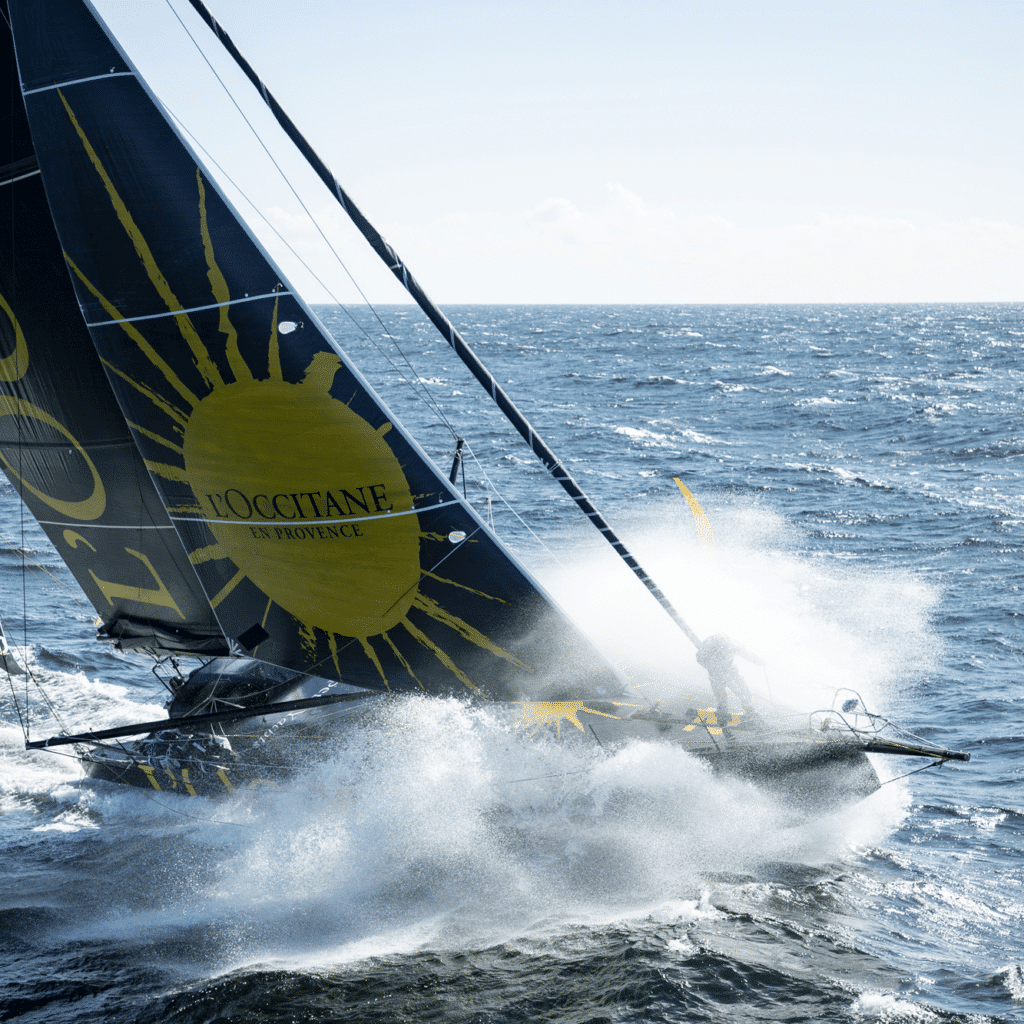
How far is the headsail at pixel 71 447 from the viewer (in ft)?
34.3

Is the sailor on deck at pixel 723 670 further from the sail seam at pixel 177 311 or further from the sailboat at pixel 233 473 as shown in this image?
the sail seam at pixel 177 311

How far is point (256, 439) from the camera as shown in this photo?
9.20 m

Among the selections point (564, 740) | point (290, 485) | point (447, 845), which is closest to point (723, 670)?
point (564, 740)

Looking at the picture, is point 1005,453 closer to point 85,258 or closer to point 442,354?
point 85,258

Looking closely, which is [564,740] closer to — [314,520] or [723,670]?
[723,670]

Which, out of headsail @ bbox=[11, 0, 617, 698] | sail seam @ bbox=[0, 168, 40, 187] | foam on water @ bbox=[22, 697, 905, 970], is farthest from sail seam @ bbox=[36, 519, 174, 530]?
sail seam @ bbox=[0, 168, 40, 187]

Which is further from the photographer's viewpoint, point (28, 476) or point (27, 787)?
point (27, 787)

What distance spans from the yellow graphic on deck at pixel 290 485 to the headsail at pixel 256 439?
20mm

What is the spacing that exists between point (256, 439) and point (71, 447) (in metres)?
3.62

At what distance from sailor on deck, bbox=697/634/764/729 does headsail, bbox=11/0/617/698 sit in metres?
1.39

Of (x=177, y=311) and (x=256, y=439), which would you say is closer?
(x=177, y=311)

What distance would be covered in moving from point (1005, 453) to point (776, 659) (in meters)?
21.6

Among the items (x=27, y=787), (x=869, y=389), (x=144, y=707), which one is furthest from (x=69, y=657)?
(x=869, y=389)

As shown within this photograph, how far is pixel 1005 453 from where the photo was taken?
32.7m
